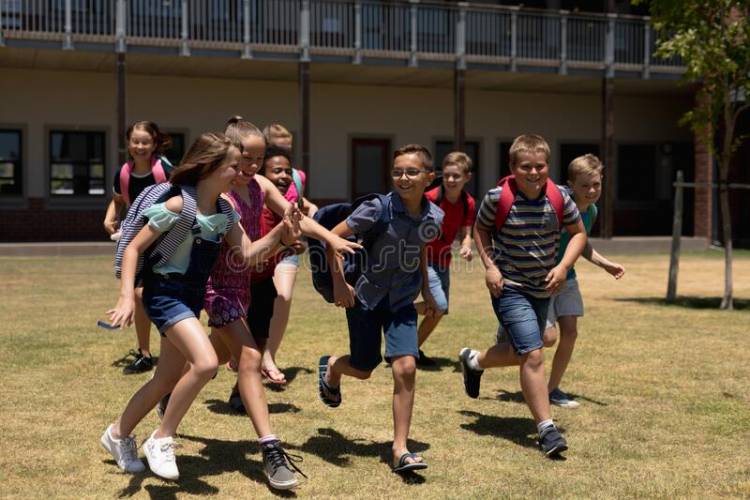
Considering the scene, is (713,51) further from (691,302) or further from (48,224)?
(48,224)

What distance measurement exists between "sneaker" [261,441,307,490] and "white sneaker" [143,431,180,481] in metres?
0.41

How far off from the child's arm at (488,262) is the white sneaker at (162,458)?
189 centimetres

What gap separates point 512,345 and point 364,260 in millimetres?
1057

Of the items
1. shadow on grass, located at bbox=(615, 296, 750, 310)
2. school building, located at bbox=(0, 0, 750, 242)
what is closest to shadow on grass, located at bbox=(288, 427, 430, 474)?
shadow on grass, located at bbox=(615, 296, 750, 310)

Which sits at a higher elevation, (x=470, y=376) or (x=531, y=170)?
(x=531, y=170)

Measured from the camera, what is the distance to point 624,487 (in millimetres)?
4289

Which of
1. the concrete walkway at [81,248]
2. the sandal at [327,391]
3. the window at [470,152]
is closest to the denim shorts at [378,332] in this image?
the sandal at [327,391]

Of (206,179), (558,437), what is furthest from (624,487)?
(206,179)

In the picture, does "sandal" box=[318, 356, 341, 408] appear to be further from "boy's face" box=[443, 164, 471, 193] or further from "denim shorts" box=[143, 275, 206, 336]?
"boy's face" box=[443, 164, 471, 193]

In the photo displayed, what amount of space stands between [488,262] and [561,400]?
4.38 ft

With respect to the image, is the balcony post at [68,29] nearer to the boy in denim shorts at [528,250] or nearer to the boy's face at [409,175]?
the boy in denim shorts at [528,250]

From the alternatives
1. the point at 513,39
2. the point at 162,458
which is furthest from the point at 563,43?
the point at 162,458

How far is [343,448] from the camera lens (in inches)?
195

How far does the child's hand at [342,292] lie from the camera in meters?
4.63
